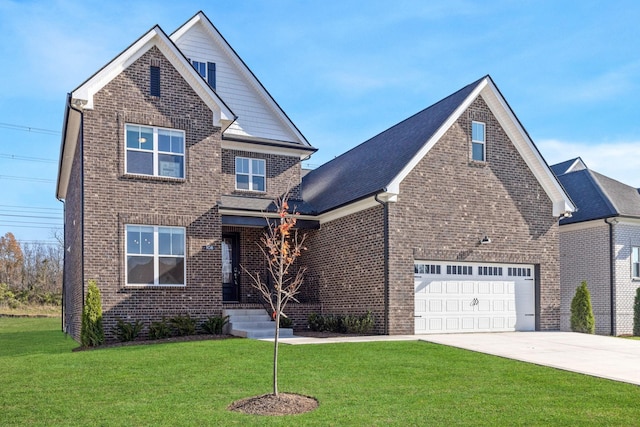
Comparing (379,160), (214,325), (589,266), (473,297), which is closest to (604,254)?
(589,266)

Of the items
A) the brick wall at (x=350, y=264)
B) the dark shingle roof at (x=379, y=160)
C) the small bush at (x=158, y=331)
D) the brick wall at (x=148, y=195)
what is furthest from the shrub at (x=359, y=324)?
the small bush at (x=158, y=331)

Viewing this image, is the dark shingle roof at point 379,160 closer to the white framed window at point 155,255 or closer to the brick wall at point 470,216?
the brick wall at point 470,216

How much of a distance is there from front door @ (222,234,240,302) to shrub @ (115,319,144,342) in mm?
4582

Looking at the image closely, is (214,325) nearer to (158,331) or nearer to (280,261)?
(158,331)

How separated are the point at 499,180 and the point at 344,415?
41.4 feet

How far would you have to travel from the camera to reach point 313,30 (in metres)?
12.8

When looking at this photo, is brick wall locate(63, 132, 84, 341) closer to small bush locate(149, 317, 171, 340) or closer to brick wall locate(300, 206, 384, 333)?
small bush locate(149, 317, 171, 340)

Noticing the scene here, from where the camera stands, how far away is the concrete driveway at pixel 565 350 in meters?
11.2

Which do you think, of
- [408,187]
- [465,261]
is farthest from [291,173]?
[465,261]

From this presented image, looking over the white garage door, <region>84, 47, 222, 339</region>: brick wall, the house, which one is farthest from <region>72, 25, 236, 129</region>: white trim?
the white garage door

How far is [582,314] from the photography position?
19.4 m

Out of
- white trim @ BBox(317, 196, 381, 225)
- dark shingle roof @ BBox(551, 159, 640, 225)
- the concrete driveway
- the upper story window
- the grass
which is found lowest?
the concrete driveway

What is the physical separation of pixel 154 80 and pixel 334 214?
6.72 meters

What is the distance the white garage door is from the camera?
671 inches
